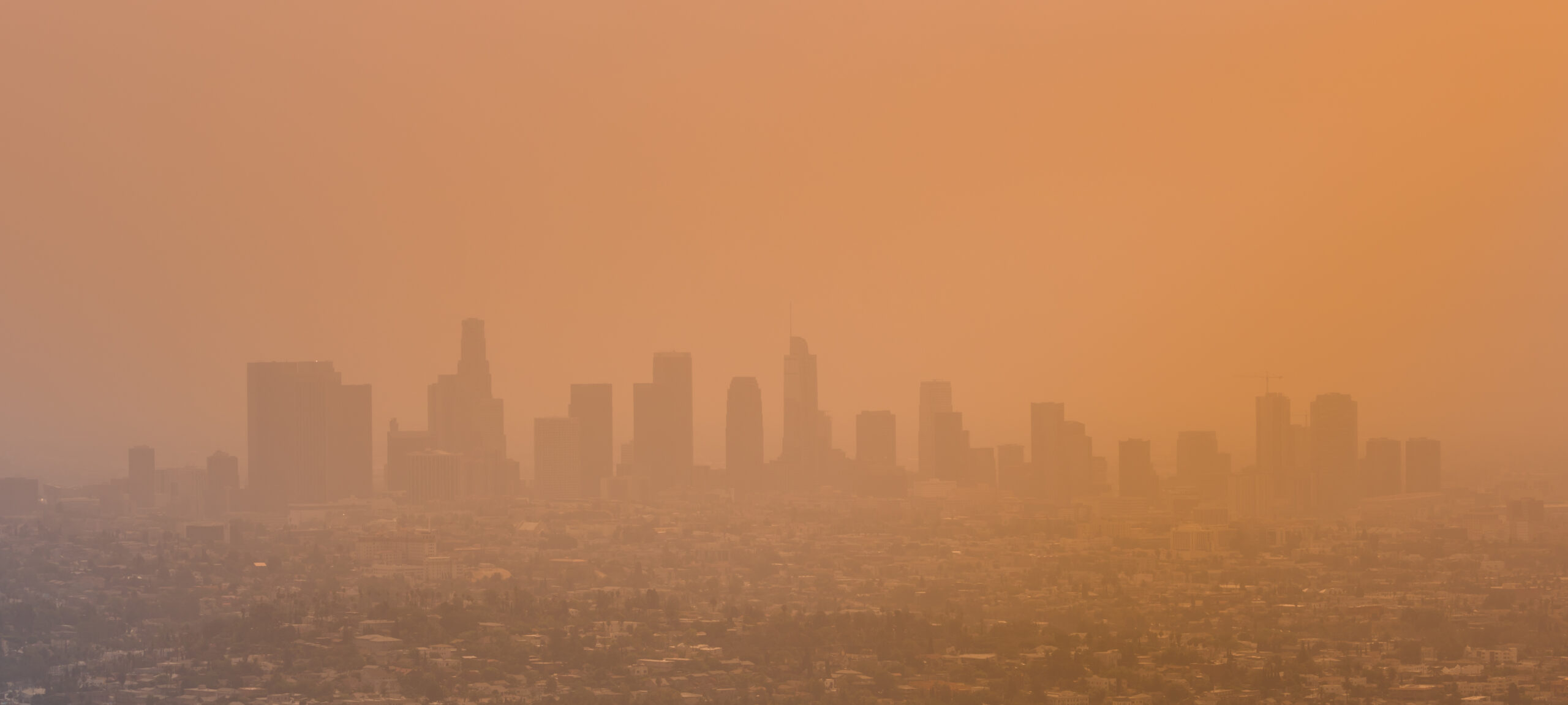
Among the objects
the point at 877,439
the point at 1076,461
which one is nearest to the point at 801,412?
the point at 877,439

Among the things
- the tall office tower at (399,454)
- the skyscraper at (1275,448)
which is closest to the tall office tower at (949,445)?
the skyscraper at (1275,448)

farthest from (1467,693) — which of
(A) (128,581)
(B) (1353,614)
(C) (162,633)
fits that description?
(A) (128,581)

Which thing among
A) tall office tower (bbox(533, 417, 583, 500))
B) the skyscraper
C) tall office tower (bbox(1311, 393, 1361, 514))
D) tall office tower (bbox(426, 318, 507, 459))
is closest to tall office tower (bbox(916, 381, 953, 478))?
the skyscraper

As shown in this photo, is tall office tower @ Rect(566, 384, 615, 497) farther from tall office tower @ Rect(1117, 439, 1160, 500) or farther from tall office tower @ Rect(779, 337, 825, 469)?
tall office tower @ Rect(1117, 439, 1160, 500)

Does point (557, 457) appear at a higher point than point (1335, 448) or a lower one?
lower

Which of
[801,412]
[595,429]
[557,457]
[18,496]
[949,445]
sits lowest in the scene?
[18,496]

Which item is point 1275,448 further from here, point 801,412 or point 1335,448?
point 801,412
